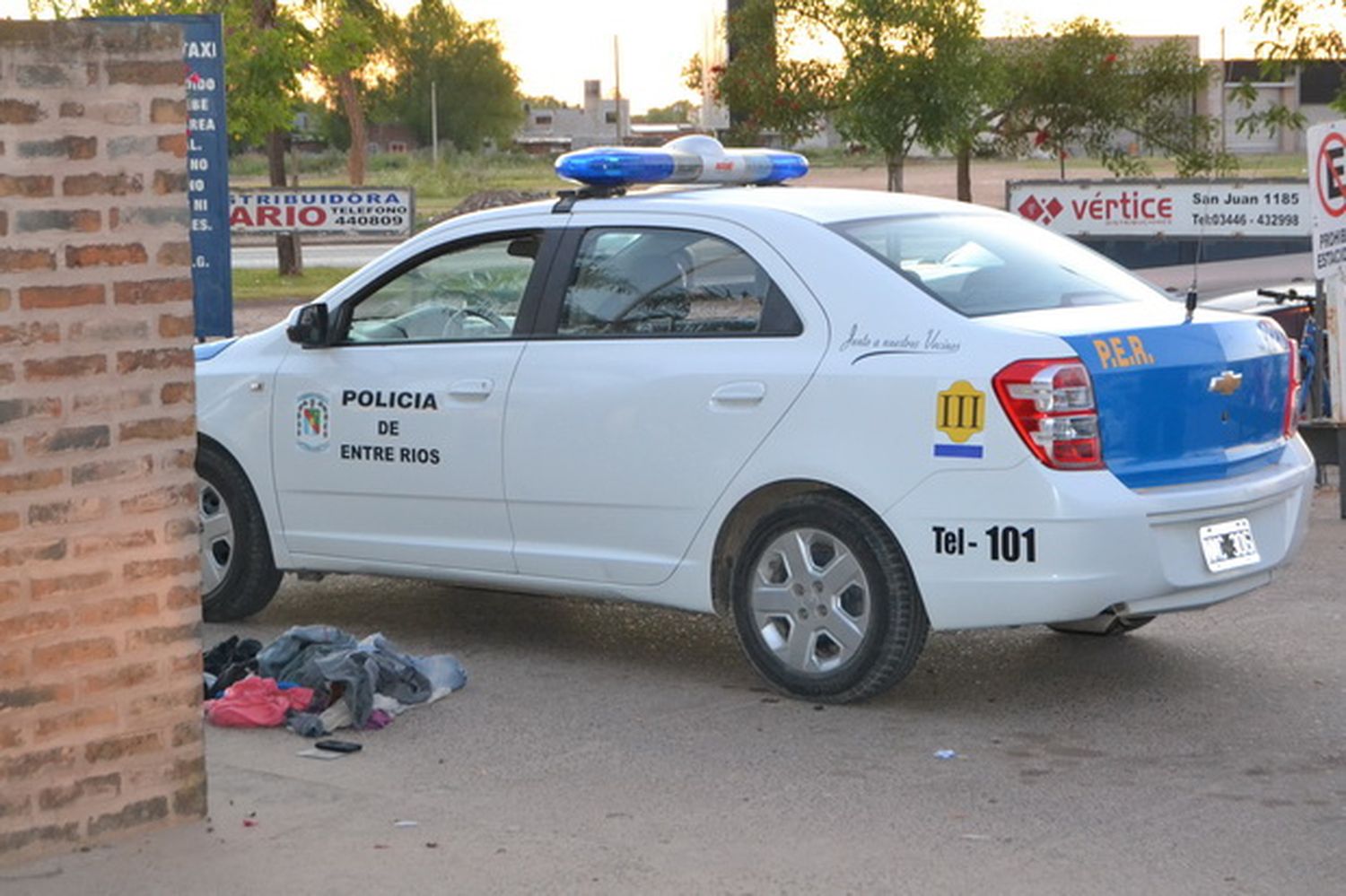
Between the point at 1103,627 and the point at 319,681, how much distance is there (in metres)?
2.88

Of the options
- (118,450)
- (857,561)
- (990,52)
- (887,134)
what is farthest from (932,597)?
(990,52)

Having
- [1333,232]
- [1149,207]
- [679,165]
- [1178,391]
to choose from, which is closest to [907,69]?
[1149,207]

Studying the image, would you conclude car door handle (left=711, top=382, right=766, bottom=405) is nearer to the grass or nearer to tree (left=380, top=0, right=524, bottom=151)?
the grass

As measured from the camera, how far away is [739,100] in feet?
72.1

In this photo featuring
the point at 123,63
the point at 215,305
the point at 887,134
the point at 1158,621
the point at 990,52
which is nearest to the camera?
the point at 123,63

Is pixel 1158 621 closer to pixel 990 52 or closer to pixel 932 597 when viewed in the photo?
pixel 932 597

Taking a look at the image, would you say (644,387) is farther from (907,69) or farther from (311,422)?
(907,69)

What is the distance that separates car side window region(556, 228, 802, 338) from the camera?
7.82m

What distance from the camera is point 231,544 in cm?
912

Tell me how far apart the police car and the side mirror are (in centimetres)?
1

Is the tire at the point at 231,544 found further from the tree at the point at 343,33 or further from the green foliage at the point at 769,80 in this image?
the tree at the point at 343,33

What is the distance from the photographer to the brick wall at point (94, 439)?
19.0ft

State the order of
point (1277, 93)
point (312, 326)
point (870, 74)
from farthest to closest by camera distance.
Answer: point (1277, 93)
point (870, 74)
point (312, 326)

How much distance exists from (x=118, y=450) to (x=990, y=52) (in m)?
18.1
